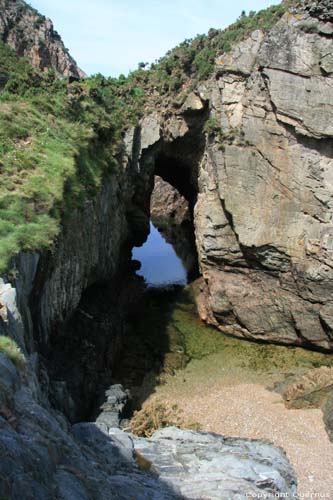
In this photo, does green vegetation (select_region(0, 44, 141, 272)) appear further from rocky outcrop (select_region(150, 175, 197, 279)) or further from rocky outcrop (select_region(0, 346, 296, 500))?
rocky outcrop (select_region(150, 175, 197, 279))

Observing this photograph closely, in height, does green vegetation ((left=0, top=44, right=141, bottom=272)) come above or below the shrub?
below

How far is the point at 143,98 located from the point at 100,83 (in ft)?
12.1

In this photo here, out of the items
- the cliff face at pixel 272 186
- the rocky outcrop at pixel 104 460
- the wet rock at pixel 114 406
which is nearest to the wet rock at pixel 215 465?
the rocky outcrop at pixel 104 460

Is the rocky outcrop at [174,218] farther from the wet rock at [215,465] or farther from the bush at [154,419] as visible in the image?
the wet rock at [215,465]

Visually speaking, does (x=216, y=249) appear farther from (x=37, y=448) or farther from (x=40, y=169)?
(x=37, y=448)

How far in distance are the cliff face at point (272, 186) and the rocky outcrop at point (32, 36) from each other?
18490 mm

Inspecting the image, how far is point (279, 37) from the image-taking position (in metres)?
21.4

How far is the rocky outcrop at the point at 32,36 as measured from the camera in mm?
38406

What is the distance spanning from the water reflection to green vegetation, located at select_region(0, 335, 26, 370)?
981 inches

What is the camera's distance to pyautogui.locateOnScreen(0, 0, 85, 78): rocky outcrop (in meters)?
38.4

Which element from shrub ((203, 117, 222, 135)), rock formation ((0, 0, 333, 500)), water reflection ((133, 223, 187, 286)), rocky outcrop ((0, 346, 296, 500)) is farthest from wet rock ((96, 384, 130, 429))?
water reflection ((133, 223, 187, 286))

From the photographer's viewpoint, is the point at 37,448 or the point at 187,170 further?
the point at 187,170

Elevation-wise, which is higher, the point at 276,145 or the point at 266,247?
the point at 276,145

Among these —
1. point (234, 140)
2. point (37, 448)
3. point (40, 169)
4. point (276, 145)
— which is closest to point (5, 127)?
point (40, 169)
